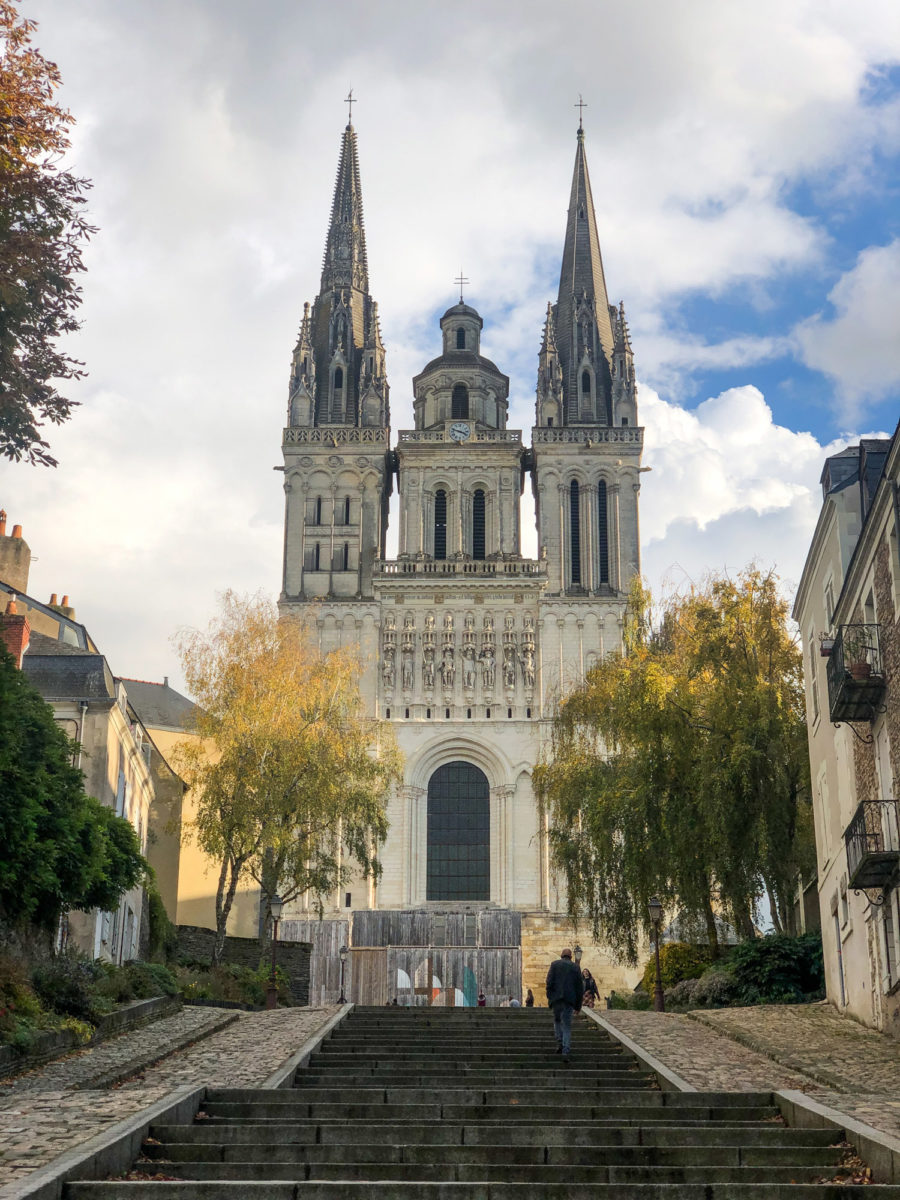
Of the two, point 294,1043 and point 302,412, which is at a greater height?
point 302,412

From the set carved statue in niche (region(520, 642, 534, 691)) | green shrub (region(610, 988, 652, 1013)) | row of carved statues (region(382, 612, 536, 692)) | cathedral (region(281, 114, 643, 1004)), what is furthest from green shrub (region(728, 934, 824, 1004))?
row of carved statues (region(382, 612, 536, 692))

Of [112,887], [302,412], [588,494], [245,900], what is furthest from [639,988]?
[302,412]

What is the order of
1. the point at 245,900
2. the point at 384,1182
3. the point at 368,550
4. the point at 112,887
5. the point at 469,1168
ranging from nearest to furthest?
1. the point at 384,1182
2. the point at 469,1168
3. the point at 112,887
4. the point at 245,900
5. the point at 368,550

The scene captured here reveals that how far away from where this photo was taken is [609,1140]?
10172 millimetres

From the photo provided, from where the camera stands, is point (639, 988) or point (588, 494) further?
point (588, 494)

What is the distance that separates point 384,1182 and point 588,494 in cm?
4962

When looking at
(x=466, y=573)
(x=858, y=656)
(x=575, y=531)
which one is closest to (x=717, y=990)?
(x=858, y=656)

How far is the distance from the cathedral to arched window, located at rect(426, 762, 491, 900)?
5 centimetres

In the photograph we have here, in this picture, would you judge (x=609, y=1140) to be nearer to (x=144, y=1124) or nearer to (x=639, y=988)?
(x=144, y=1124)

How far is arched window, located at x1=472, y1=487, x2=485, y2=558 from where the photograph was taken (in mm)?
56750

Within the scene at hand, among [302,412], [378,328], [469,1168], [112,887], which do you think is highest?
→ [378,328]

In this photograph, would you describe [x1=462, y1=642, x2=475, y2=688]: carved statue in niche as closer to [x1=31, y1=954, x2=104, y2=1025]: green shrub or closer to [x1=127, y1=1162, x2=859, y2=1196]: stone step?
[x1=31, y1=954, x2=104, y2=1025]: green shrub

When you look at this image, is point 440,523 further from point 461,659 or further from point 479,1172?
point 479,1172

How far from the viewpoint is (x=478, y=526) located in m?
57.0
